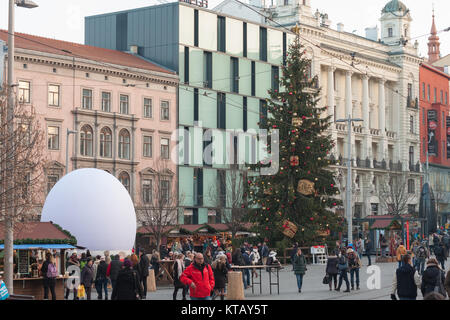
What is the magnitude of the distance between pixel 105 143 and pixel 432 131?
4948 centimetres

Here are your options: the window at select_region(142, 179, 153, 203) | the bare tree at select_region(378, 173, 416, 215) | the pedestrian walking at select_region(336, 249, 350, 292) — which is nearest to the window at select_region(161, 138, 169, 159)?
the window at select_region(142, 179, 153, 203)

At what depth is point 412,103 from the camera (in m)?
97.5

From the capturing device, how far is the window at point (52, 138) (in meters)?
59.5

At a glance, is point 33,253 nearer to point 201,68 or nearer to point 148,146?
point 148,146

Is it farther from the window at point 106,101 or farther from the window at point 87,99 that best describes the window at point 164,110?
the window at point 87,99

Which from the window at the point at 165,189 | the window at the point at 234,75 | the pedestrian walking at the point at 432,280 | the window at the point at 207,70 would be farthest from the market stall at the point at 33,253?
the window at the point at 234,75

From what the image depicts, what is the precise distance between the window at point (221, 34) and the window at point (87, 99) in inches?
571

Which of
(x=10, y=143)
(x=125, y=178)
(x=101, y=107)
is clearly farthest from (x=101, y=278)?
(x=125, y=178)

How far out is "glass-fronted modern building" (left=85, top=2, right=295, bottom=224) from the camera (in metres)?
69.5

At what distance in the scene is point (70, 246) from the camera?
2973 centimetres

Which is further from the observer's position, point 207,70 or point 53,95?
point 207,70

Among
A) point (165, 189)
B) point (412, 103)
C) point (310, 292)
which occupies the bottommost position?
point (310, 292)
